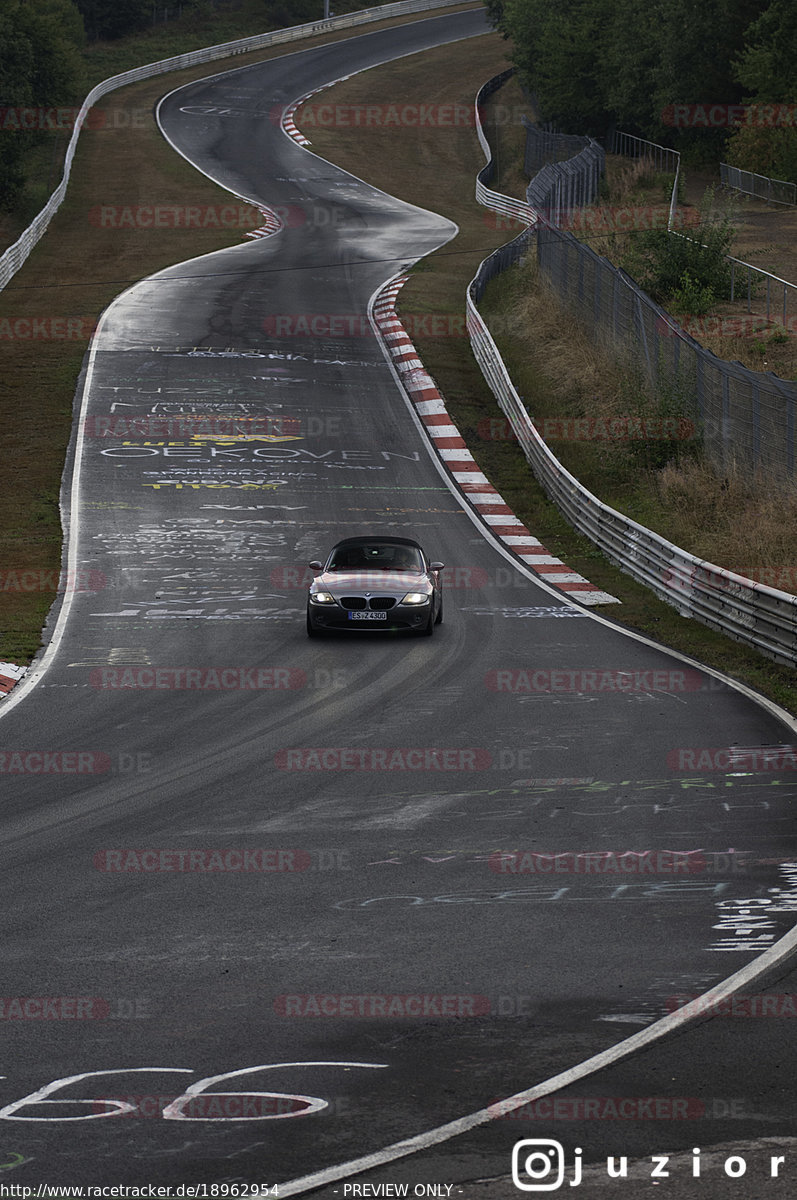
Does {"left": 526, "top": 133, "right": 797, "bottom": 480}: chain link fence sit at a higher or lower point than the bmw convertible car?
higher

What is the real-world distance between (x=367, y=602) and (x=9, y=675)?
4929 mm

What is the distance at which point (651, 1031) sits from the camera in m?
7.02

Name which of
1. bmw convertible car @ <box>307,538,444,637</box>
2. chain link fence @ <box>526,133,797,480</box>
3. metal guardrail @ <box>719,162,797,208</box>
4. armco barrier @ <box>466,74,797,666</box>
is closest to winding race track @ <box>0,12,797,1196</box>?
bmw convertible car @ <box>307,538,444,637</box>

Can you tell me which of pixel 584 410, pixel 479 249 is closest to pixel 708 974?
pixel 584 410

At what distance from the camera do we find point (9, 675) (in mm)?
16844

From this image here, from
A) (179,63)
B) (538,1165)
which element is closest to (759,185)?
(179,63)

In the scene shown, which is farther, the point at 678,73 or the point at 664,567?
the point at 678,73

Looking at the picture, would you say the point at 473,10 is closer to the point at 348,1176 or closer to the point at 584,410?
the point at 584,410

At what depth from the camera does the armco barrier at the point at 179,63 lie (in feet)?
163

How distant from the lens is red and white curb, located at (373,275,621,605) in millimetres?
23641

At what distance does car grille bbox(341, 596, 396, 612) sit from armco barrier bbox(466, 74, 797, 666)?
4.67 meters

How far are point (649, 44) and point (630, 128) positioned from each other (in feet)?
20.5

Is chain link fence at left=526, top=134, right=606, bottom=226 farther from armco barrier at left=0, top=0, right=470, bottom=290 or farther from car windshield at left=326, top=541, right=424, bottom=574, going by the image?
car windshield at left=326, top=541, right=424, bottom=574

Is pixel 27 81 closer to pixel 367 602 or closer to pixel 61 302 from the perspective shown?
pixel 61 302
